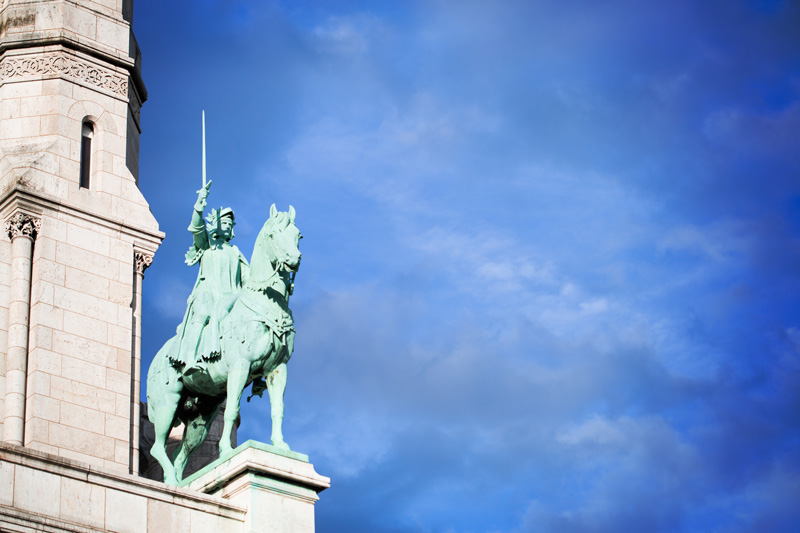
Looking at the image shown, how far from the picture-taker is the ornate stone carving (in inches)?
1147

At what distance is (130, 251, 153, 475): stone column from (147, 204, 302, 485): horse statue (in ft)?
11.8

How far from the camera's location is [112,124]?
1164 inches

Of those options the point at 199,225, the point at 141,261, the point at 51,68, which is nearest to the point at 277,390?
the point at 199,225

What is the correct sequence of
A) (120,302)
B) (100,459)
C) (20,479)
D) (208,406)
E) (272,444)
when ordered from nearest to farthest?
1. (20,479)
2. (272,444)
3. (208,406)
4. (100,459)
5. (120,302)

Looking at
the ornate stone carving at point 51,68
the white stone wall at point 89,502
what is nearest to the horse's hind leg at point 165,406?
the white stone wall at point 89,502

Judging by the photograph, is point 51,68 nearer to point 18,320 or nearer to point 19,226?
point 19,226

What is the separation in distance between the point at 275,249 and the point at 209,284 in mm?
1971

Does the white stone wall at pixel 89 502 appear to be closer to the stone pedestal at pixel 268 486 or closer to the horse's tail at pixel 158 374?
the stone pedestal at pixel 268 486

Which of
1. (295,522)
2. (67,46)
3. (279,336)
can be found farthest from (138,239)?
(295,522)

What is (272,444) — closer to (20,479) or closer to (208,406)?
(208,406)

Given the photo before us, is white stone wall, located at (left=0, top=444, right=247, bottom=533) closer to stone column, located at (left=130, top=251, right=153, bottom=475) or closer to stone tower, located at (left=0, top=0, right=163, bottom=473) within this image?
stone tower, located at (left=0, top=0, right=163, bottom=473)

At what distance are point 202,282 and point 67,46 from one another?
813 centimetres

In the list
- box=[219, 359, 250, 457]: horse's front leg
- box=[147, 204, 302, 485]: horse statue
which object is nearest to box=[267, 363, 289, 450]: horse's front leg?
box=[147, 204, 302, 485]: horse statue

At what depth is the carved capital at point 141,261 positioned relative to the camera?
1125 inches
